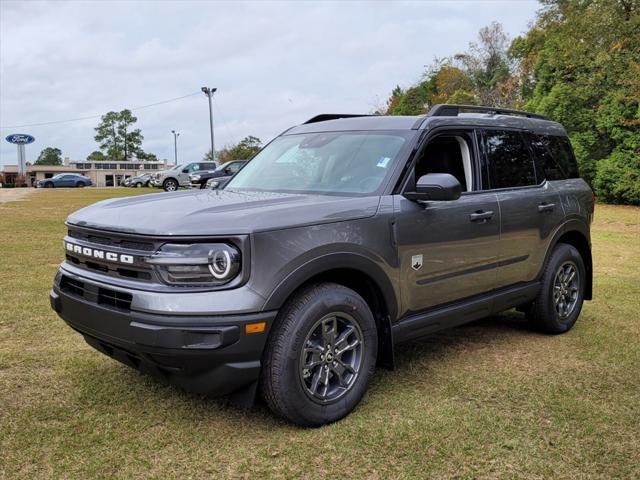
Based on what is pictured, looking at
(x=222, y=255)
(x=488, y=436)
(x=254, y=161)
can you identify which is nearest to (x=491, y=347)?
(x=488, y=436)

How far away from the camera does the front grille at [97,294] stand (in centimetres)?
318

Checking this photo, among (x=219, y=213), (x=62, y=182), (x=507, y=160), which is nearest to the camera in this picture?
(x=219, y=213)

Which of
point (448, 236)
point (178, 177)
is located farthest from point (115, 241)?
point (178, 177)

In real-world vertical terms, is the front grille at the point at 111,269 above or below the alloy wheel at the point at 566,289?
above

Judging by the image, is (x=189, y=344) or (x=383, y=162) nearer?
(x=189, y=344)

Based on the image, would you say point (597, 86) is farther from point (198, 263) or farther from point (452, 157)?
point (198, 263)

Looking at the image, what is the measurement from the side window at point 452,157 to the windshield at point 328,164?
0.31 meters

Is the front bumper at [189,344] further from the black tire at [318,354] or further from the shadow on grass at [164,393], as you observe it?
the shadow on grass at [164,393]

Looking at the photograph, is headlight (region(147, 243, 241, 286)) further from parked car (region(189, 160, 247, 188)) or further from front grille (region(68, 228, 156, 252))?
parked car (region(189, 160, 247, 188))

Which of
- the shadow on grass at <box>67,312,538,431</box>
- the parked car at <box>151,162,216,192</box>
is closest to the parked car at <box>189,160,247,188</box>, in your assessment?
the parked car at <box>151,162,216,192</box>

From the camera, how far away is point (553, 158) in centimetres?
547

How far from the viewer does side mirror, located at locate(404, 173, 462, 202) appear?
3721mm

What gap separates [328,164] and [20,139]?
85016 millimetres

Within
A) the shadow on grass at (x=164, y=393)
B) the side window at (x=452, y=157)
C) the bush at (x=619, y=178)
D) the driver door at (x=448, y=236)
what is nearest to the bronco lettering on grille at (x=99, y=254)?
the shadow on grass at (x=164, y=393)
